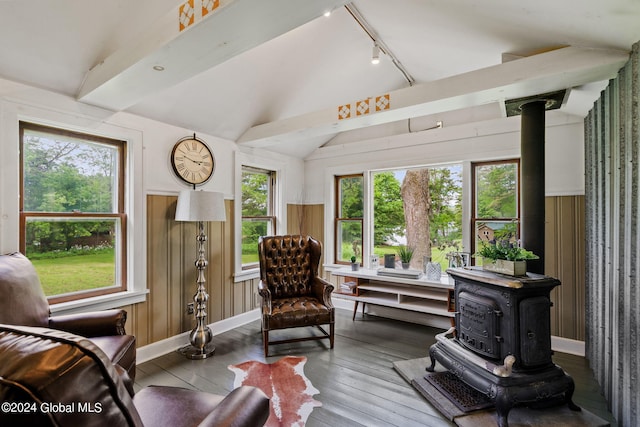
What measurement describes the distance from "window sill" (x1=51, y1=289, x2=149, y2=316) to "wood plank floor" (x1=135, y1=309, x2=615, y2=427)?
2.03ft

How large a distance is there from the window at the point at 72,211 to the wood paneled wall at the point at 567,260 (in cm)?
424

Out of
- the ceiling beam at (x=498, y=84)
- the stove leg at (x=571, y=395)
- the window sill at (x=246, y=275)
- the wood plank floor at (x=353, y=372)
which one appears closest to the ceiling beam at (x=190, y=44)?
the ceiling beam at (x=498, y=84)

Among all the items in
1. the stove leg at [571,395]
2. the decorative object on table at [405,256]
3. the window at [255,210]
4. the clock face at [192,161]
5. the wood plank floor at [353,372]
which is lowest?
the wood plank floor at [353,372]

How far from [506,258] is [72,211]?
3.49m

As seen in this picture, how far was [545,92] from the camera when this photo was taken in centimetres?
225

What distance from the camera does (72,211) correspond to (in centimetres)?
255

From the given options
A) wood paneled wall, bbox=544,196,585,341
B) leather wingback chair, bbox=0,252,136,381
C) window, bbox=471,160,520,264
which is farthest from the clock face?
wood paneled wall, bbox=544,196,585,341

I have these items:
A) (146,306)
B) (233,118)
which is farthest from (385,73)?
(146,306)

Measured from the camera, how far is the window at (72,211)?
2.33m

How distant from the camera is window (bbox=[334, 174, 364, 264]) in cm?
444

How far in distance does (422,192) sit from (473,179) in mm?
647

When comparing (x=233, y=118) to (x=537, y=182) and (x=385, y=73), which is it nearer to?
(x=385, y=73)
